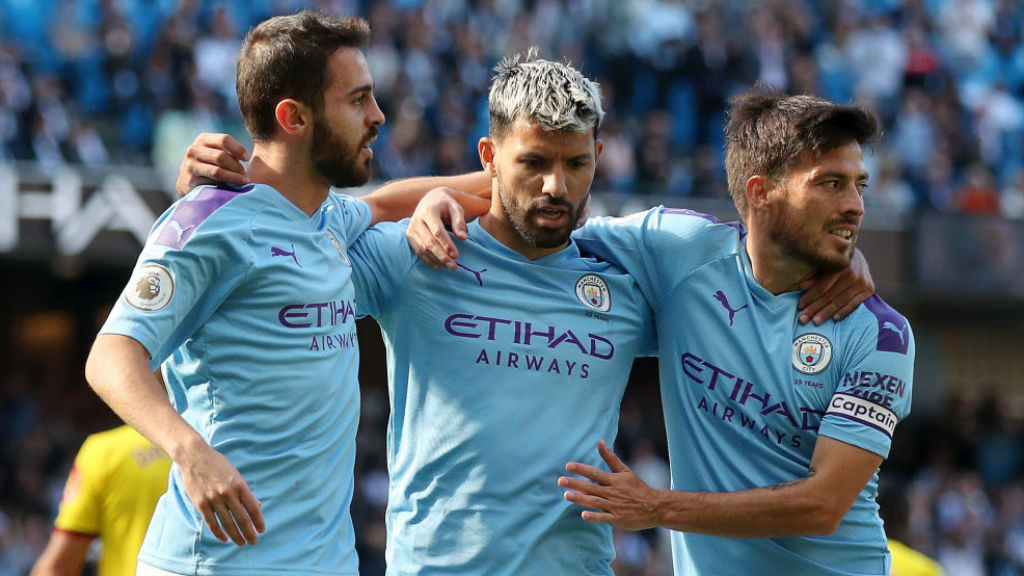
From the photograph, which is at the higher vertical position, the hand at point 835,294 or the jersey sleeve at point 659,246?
the jersey sleeve at point 659,246

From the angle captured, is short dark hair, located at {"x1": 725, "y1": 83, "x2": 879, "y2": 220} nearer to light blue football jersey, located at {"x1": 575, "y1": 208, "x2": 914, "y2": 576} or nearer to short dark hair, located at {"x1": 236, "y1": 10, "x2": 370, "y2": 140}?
light blue football jersey, located at {"x1": 575, "y1": 208, "x2": 914, "y2": 576}

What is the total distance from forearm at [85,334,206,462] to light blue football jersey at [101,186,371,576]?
101 mm

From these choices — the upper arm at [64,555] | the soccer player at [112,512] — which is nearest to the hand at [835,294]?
the soccer player at [112,512]

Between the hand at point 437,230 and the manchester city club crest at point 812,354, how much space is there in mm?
1117

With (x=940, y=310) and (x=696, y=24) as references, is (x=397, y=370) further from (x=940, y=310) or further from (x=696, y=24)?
(x=940, y=310)

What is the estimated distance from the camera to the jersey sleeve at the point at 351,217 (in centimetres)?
418

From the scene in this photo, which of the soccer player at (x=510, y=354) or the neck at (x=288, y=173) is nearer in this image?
the neck at (x=288, y=173)

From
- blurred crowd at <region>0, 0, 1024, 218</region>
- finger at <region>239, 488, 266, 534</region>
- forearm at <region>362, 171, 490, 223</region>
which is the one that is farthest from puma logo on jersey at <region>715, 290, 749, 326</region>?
blurred crowd at <region>0, 0, 1024, 218</region>

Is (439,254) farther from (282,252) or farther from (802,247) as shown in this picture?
(802,247)

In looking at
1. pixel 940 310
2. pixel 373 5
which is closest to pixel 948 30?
pixel 940 310

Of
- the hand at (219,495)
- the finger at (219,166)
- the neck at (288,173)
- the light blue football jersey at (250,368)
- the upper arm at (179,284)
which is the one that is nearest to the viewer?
the hand at (219,495)

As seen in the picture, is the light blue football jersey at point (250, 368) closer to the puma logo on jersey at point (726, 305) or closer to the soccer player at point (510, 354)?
the soccer player at point (510, 354)

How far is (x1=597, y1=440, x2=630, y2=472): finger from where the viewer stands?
13.0 ft

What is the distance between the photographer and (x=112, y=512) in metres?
5.37
